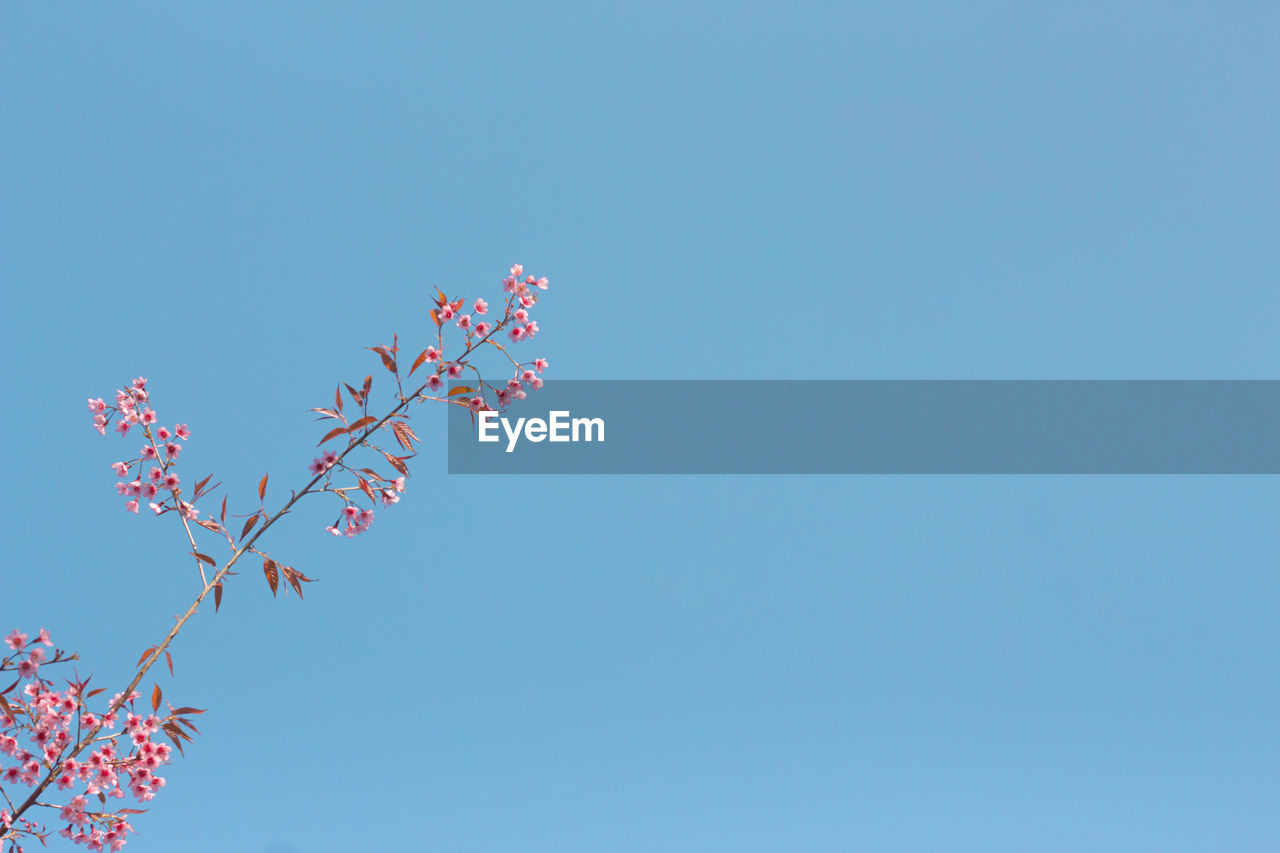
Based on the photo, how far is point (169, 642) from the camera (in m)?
2.93

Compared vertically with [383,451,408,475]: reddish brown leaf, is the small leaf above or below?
Answer: below

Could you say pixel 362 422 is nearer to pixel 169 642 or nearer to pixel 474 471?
pixel 169 642

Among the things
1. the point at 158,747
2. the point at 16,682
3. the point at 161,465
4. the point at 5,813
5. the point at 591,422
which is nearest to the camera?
the point at 5,813

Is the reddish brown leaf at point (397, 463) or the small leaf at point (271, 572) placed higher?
the reddish brown leaf at point (397, 463)

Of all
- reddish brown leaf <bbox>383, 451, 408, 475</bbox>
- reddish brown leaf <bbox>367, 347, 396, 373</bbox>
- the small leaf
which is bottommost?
the small leaf

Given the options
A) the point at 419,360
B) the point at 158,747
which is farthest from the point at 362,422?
the point at 158,747

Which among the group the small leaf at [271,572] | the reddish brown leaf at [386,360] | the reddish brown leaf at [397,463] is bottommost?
the small leaf at [271,572]

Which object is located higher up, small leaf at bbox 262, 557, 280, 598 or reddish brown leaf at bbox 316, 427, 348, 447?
reddish brown leaf at bbox 316, 427, 348, 447

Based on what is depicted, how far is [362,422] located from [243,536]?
70cm

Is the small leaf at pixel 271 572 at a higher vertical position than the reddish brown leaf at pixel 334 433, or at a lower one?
lower

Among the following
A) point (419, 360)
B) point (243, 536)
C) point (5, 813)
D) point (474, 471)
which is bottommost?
point (5, 813)

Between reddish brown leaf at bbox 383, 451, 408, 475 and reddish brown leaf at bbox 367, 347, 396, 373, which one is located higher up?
reddish brown leaf at bbox 367, 347, 396, 373

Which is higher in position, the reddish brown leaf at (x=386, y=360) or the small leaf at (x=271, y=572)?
the reddish brown leaf at (x=386, y=360)

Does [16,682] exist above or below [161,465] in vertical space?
below
